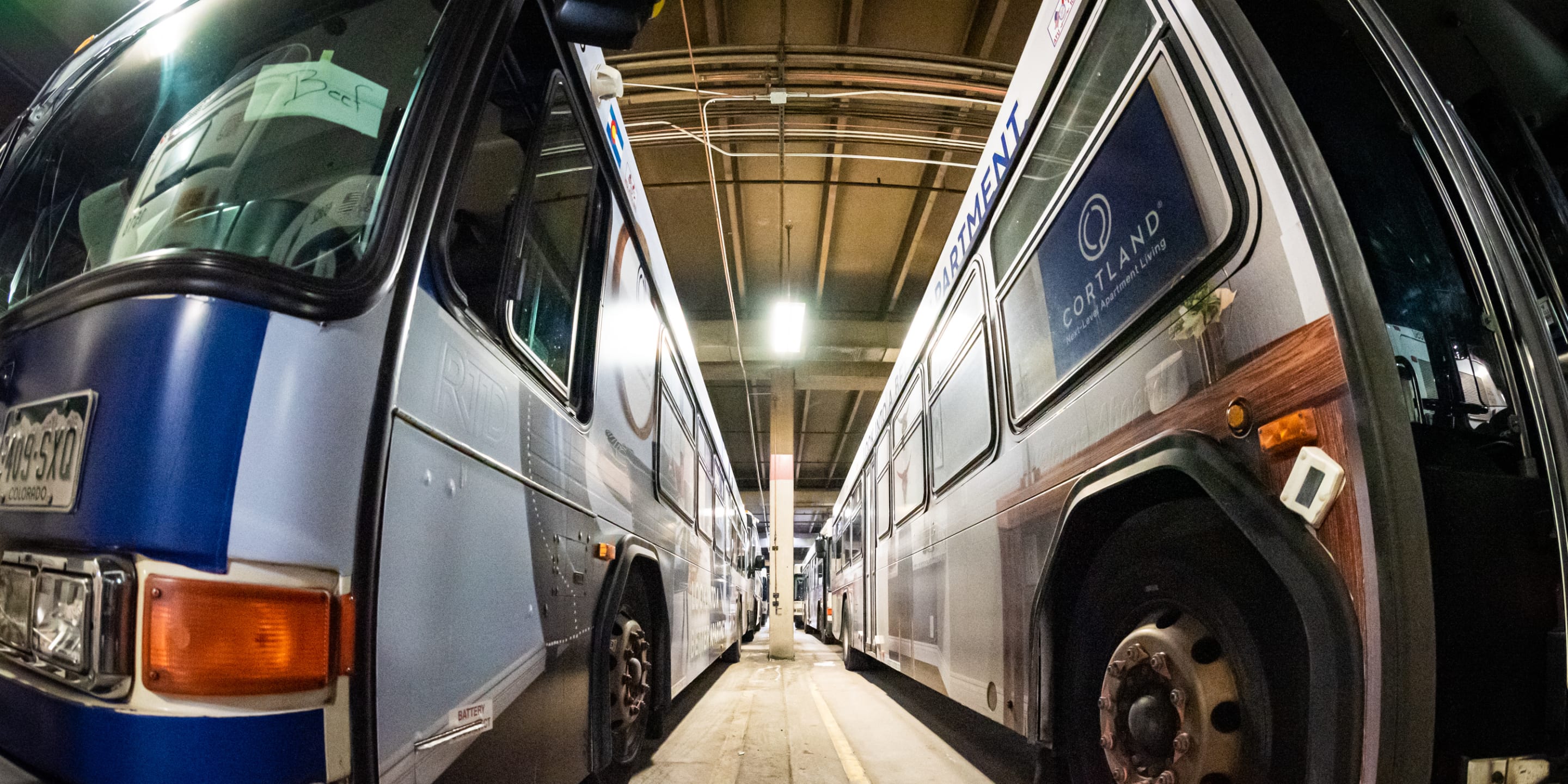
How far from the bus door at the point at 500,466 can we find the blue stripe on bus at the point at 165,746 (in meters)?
0.13

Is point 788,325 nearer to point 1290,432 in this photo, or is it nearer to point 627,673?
point 627,673

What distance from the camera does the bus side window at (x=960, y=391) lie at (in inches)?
124

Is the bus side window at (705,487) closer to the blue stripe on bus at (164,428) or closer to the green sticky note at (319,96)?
the green sticky note at (319,96)

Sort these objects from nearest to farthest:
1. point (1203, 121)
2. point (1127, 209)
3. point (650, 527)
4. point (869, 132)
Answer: point (1203, 121)
point (1127, 209)
point (650, 527)
point (869, 132)

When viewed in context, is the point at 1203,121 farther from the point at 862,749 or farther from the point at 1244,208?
the point at 862,749

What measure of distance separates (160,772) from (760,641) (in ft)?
60.3

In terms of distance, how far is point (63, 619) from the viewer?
1052 mm

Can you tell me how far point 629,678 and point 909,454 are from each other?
2.92 m

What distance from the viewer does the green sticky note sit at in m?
1.41

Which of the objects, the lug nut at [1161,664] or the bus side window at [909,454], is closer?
the lug nut at [1161,664]

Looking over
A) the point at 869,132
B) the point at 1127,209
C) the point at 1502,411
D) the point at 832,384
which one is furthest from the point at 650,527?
the point at 832,384

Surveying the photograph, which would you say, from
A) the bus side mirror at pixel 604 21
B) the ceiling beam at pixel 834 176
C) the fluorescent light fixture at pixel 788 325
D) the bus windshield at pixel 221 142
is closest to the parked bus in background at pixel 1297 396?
the bus side mirror at pixel 604 21

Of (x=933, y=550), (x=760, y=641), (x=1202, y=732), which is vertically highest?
(x=933, y=550)

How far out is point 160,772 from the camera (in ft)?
3.25
